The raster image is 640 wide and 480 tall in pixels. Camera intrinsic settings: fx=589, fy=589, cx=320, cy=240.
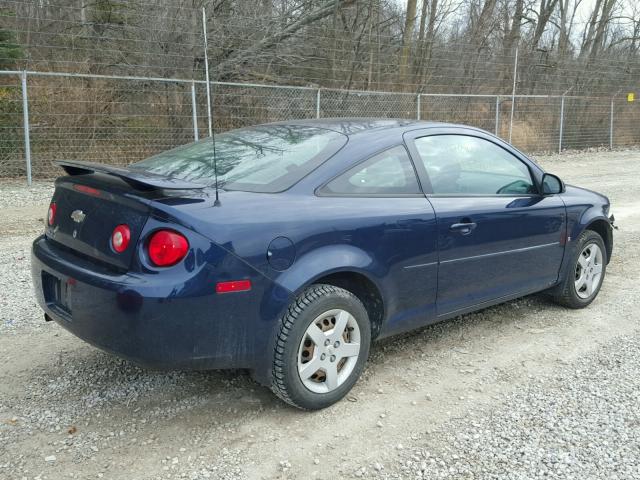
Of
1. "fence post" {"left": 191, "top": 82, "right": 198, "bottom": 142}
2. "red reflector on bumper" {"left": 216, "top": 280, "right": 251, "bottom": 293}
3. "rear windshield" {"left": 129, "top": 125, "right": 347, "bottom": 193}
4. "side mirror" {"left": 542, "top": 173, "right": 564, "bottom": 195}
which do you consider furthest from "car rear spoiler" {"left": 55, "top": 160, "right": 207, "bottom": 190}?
"fence post" {"left": 191, "top": 82, "right": 198, "bottom": 142}

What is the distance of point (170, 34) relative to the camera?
1277 cm

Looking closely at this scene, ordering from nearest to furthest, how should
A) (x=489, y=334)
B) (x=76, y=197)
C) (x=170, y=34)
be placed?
(x=76, y=197), (x=489, y=334), (x=170, y=34)

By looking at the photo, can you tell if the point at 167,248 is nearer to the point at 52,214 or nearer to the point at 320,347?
the point at 320,347

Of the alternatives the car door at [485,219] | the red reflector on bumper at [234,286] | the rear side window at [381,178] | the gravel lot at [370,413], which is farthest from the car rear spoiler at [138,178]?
the car door at [485,219]

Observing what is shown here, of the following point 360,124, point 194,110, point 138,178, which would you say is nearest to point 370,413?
point 138,178

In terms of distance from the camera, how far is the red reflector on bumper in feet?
8.89

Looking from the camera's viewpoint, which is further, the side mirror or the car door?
the side mirror

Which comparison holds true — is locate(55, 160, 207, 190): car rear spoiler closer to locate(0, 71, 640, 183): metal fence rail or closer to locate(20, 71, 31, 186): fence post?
locate(0, 71, 640, 183): metal fence rail

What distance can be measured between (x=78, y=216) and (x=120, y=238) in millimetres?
463

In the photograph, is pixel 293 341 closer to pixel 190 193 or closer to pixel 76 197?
pixel 190 193

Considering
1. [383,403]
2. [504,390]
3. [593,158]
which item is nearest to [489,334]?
[504,390]

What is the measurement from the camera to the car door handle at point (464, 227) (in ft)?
12.0

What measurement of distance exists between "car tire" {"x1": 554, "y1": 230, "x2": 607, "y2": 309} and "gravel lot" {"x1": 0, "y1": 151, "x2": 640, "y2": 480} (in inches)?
11.9

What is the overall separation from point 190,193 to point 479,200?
1.95 metres
